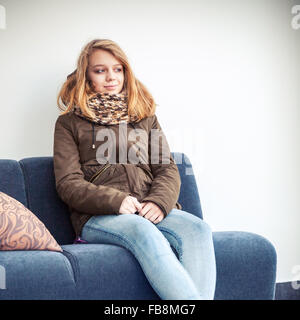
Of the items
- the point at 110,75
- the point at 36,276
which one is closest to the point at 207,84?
the point at 110,75

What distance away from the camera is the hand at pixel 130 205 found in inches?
71.6

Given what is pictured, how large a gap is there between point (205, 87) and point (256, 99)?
0.32 meters

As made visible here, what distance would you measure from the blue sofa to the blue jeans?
0.22ft

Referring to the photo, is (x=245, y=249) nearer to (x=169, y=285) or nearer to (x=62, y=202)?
(x=169, y=285)

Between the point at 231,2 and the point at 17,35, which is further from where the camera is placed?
the point at 231,2

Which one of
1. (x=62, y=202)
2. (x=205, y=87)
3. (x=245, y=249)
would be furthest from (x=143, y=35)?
(x=245, y=249)

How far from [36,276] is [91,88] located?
1024mm

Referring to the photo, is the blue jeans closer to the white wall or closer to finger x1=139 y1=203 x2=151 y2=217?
finger x1=139 y1=203 x2=151 y2=217

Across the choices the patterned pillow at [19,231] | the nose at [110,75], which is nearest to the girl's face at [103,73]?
the nose at [110,75]

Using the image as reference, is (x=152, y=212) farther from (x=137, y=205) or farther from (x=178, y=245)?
(x=178, y=245)

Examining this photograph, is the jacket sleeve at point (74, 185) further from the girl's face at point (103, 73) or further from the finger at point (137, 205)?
the girl's face at point (103, 73)

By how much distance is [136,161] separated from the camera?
211cm

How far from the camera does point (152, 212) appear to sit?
186cm

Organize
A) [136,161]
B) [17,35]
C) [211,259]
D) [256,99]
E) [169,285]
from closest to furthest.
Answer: [169,285] → [211,259] → [136,161] → [17,35] → [256,99]
